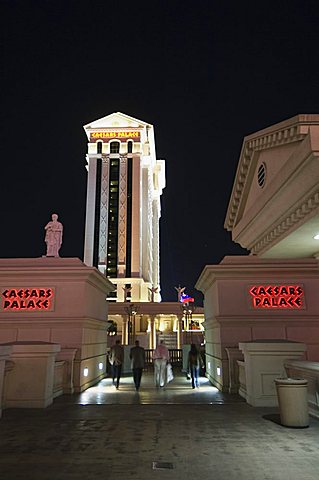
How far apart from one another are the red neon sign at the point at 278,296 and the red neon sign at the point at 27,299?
736 centimetres

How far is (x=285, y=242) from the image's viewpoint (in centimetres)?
824

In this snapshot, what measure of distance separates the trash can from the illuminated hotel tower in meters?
58.5

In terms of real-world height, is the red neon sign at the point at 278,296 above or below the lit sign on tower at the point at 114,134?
below

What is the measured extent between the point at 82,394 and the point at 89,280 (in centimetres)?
403

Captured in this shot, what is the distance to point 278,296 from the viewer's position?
13359 mm

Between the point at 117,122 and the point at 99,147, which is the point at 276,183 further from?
the point at 117,122

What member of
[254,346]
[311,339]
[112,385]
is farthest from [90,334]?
[311,339]

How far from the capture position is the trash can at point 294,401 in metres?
7.41

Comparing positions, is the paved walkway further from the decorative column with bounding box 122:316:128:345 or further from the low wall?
the decorative column with bounding box 122:316:128:345

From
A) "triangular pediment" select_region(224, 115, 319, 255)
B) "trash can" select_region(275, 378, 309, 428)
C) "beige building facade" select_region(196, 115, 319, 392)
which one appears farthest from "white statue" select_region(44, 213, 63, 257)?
"trash can" select_region(275, 378, 309, 428)

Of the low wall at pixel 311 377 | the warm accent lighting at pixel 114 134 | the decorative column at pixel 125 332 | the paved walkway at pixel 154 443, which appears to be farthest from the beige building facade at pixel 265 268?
the warm accent lighting at pixel 114 134

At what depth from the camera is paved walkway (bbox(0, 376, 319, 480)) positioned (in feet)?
17.1

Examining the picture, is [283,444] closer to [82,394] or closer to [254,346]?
[254,346]

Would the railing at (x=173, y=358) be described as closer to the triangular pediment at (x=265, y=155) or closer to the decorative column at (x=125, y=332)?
the decorative column at (x=125, y=332)
